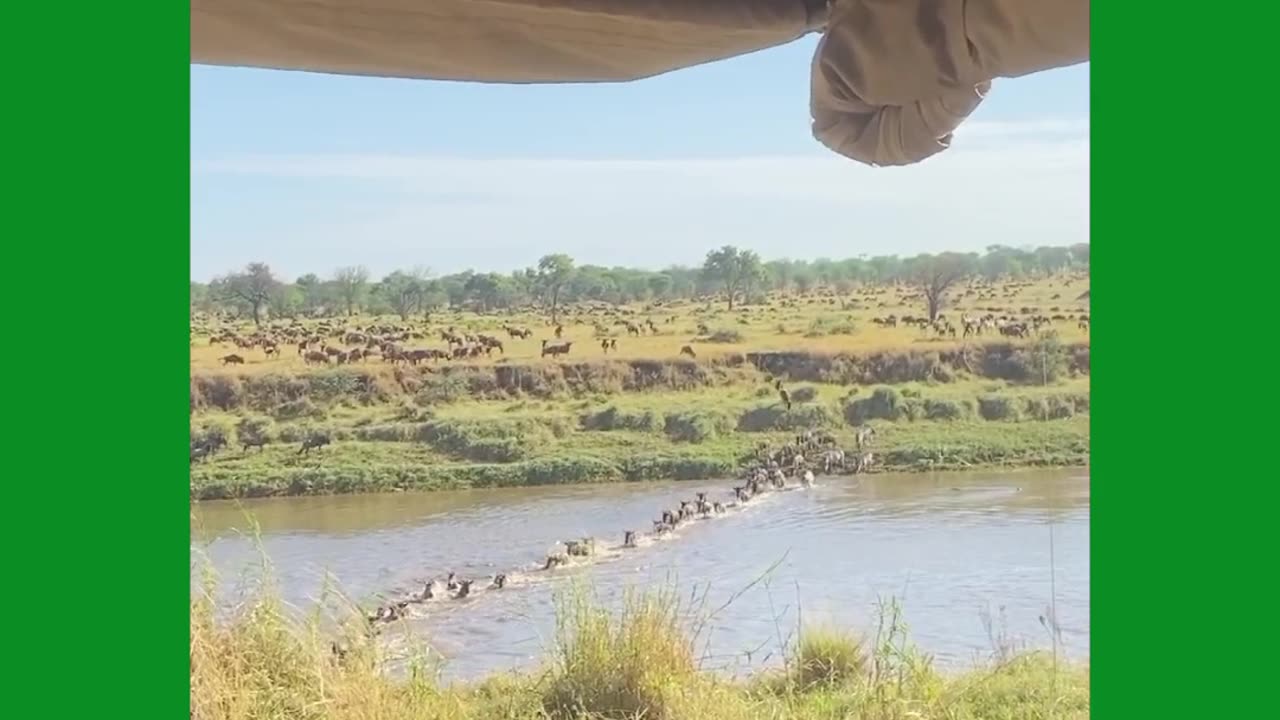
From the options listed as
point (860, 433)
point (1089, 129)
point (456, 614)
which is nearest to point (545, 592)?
point (456, 614)

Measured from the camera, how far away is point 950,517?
204cm

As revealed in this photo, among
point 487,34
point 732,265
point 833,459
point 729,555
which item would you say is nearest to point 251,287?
point 732,265

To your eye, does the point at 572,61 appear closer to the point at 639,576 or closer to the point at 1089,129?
the point at 1089,129

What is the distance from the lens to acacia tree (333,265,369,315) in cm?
200

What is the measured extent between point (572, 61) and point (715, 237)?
1.33m

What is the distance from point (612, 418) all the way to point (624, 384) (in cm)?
8

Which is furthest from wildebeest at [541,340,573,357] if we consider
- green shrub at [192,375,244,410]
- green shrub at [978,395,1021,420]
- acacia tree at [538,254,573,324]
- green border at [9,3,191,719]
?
green border at [9,3,191,719]

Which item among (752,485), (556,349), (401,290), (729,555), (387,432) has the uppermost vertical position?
(401,290)

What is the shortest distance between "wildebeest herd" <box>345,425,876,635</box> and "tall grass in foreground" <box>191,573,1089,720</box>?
19 centimetres

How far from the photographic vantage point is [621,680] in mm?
1722

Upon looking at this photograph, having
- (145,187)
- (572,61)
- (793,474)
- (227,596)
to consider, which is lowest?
(227,596)

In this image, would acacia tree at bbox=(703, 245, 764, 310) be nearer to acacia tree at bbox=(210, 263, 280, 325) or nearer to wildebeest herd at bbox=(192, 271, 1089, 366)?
wildebeest herd at bbox=(192, 271, 1089, 366)

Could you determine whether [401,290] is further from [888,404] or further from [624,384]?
[888,404]

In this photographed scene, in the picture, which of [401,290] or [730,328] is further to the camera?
[730,328]
